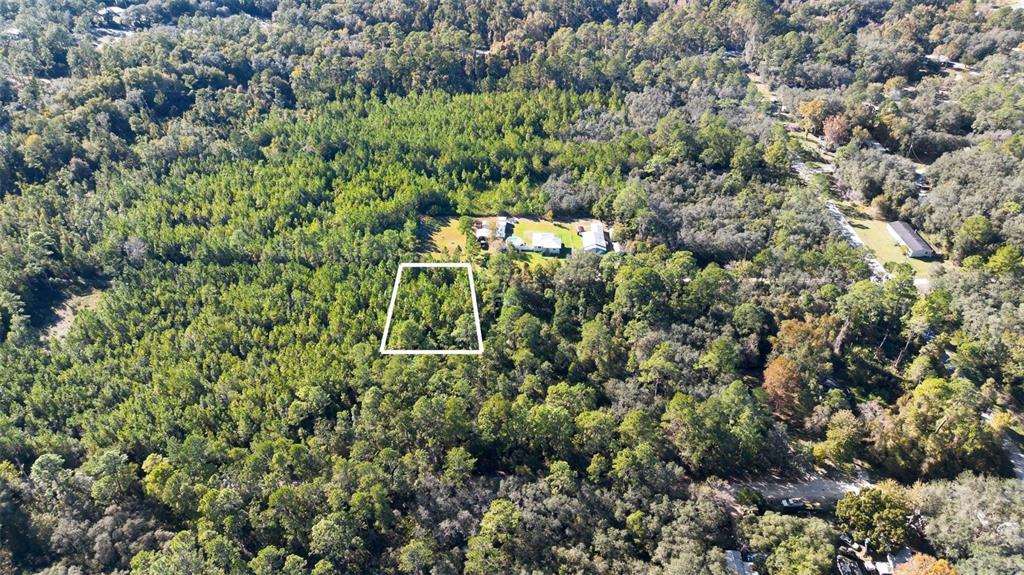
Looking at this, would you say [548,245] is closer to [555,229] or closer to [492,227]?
[555,229]

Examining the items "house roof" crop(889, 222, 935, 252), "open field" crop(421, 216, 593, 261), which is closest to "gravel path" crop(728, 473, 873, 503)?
"open field" crop(421, 216, 593, 261)

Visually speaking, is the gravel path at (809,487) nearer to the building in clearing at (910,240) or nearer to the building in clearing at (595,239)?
the building in clearing at (595,239)

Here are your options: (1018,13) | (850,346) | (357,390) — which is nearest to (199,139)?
(357,390)

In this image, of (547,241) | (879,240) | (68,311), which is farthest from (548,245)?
(68,311)

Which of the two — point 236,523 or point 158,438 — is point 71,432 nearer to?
point 158,438

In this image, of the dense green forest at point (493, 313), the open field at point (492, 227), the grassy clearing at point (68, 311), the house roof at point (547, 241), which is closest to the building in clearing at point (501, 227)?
the open field at point (492, 227)

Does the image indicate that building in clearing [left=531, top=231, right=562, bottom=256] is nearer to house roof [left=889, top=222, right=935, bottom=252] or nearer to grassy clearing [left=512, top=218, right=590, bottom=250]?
grassy clearing [left=512, top=218, right=590, bottom=250]

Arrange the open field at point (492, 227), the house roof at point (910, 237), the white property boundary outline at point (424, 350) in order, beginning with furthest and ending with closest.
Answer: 1. the open field at point (492, 227)
2. the house roof at point (910, 237)
3. the white property boundary outline at point (424, 350)
